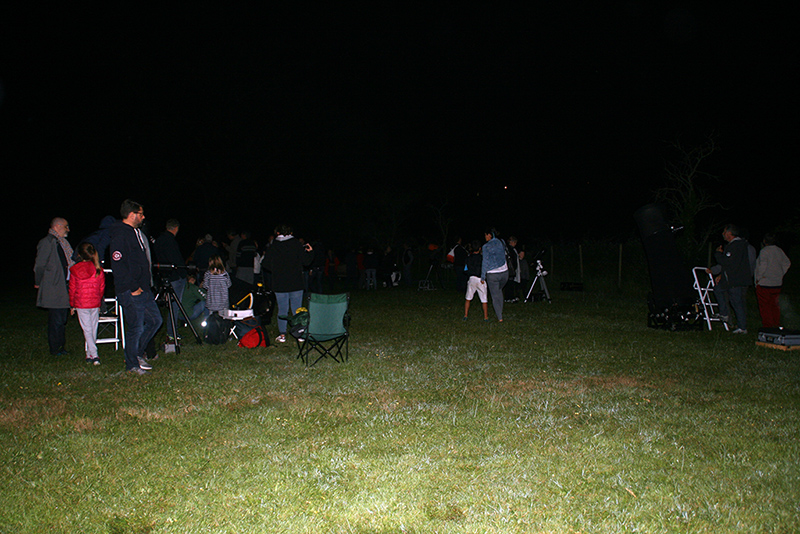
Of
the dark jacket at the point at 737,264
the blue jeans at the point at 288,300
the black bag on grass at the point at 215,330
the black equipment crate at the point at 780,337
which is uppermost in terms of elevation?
the dark jacket at the point at 737,264

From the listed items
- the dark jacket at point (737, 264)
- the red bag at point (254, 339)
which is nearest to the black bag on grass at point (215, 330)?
the red bag at point (254, 339)

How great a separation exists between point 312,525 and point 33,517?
152 cm

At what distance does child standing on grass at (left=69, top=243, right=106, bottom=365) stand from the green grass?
0.35 metres

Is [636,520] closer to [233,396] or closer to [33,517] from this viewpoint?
[33,517]

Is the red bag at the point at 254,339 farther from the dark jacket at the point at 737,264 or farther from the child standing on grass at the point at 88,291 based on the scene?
the dark jacket at the point at 737,264

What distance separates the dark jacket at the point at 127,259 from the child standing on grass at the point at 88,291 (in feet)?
3.04

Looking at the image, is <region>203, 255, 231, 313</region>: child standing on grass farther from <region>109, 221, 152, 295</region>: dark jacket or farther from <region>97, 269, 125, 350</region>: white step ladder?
<region>109, 221, 152, 295</region>: dark jacket

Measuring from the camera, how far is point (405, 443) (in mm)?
4066

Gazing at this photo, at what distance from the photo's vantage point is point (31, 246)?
40.3 meters

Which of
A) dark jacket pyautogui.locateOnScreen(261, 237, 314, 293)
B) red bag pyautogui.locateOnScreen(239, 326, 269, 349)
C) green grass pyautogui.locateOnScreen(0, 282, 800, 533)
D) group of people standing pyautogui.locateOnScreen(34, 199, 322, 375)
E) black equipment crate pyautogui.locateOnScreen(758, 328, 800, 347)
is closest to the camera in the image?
green grass pyautogui.locateOnScreen(0, 282, 800, 533)

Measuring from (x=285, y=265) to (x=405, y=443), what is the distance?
4.57m

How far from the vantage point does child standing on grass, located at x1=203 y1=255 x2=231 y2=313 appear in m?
8.12

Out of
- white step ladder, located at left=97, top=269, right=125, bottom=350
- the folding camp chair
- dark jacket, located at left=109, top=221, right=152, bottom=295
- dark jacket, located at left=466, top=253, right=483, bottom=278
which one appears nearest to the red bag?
the folding camp chair

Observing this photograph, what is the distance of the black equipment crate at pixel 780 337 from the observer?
749cm
